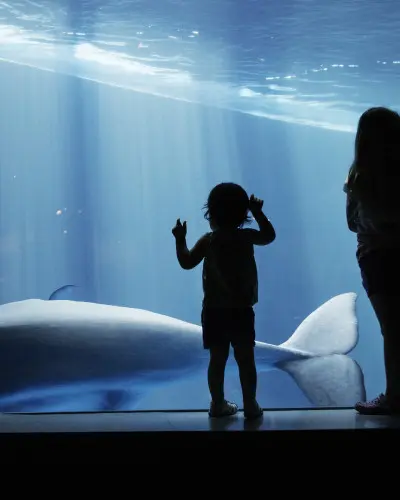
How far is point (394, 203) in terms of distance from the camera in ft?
9.61

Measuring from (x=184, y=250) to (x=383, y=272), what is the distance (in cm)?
100

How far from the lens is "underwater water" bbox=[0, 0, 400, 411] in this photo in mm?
5730

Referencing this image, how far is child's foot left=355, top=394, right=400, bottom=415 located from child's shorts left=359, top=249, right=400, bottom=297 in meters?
0.51

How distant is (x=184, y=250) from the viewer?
3.08 meters

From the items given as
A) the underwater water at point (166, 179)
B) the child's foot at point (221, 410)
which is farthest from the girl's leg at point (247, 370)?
the underwater water at point (166, 179)

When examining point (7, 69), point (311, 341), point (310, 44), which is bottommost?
point (311, 341)

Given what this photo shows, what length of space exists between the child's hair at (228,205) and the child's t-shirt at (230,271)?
0.05 m

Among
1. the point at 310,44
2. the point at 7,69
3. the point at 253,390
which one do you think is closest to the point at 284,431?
the point at 253,390

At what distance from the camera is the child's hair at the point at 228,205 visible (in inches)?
120

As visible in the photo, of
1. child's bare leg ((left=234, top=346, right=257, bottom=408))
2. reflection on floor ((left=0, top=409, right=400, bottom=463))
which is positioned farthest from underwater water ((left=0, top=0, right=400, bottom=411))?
reflection on floor ((left=0, top=409, right=400, bottom=463))

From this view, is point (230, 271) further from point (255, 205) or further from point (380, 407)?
point (380, 407)

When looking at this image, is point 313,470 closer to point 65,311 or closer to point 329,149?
point 65,311

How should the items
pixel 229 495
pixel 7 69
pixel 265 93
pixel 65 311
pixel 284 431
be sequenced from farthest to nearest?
pixel 7 69, pixel 265 93, pixel 65 311, pixel 284 431, pixel 229 495

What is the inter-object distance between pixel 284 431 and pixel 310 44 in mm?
6843
